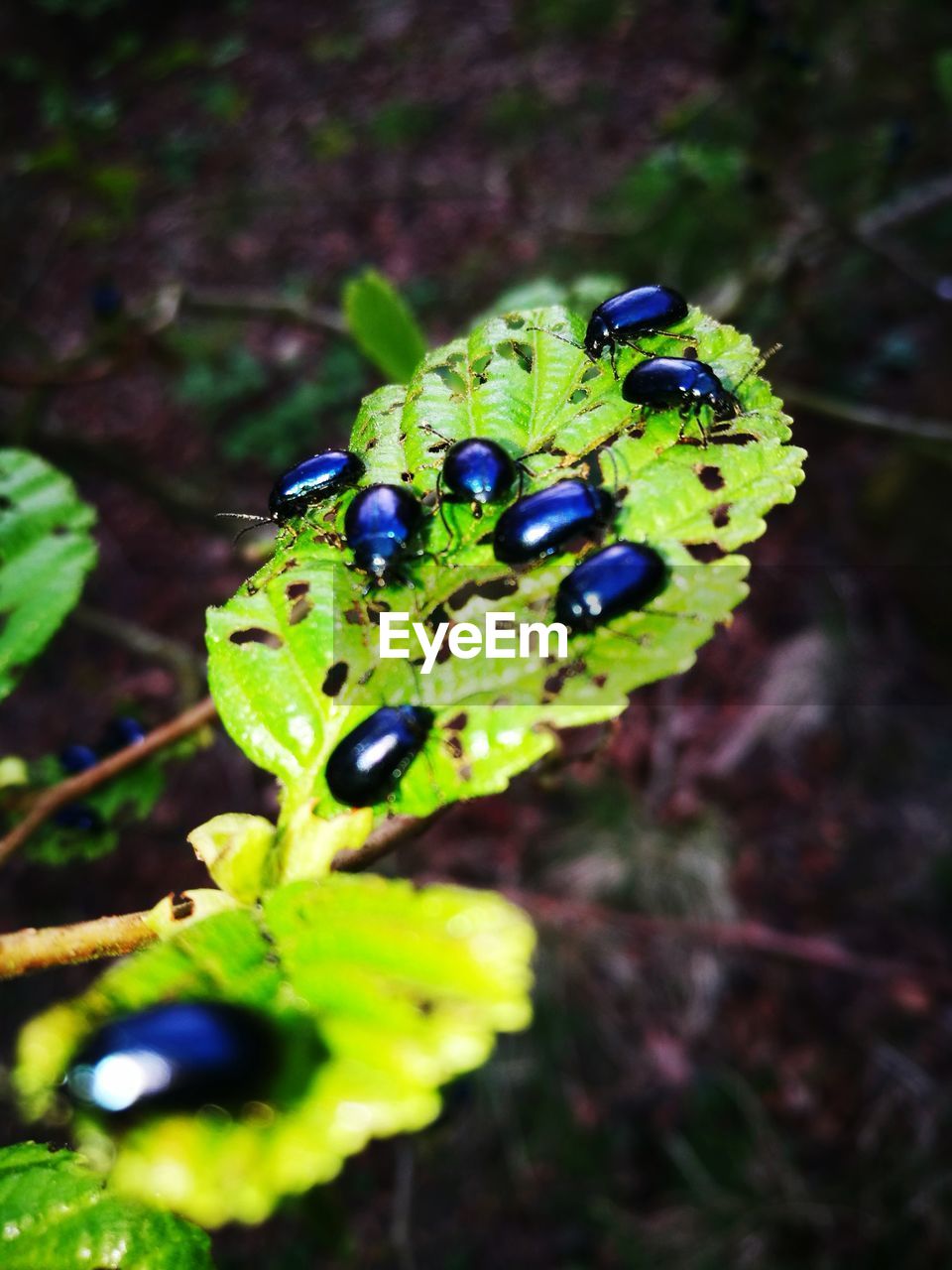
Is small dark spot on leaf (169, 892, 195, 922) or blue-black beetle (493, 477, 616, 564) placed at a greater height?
blue-black beetle (493, 477, 616, 564)

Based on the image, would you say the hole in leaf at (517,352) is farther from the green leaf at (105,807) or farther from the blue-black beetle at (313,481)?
the green leaf at (105,807)

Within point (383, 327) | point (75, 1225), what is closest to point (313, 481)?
point (75, 1225)

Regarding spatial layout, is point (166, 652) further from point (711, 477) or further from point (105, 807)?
point (711, 477)

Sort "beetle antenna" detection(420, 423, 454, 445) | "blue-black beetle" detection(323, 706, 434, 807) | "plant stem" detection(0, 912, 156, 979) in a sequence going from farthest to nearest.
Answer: "beetle antenna" detection(420, 423, 454, 445) < "blue-black beetle" detection(323, 706, 434, 807) < "plant stem" detection(0, 912, 156, 979)

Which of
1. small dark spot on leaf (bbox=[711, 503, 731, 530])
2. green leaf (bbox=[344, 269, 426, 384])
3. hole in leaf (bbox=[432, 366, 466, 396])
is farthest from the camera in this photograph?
green leaf (bbox=[344, 269, 426, 384])

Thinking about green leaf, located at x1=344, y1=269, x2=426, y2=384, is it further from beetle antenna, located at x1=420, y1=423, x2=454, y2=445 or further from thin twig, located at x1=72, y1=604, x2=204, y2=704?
thin twig, located at x1=72, y1=604, x2=204, y2=704

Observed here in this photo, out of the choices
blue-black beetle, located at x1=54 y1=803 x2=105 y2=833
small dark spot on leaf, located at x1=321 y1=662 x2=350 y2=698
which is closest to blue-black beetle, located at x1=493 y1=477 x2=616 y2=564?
small dark spot on leaf, located at x1=321 y1=662 x2=350 y2=698
